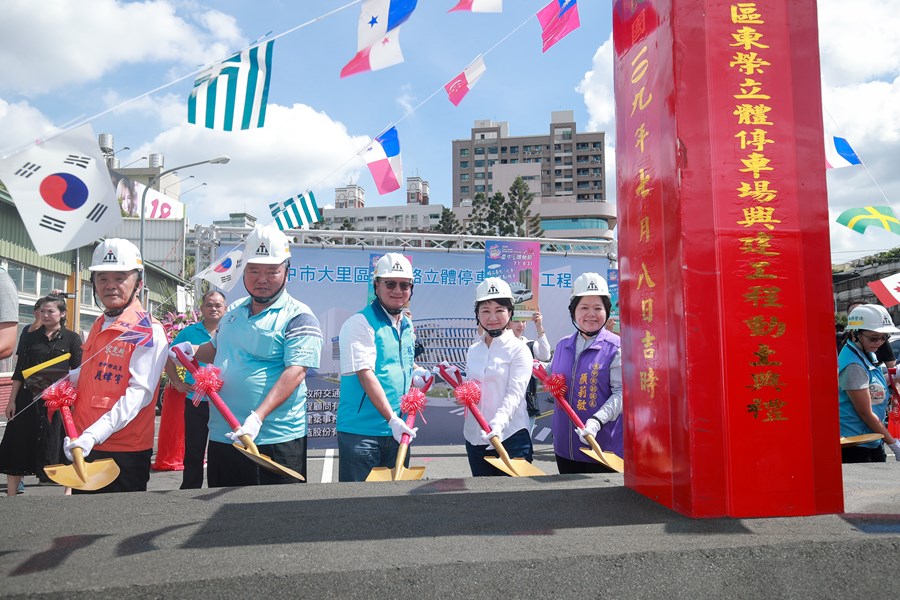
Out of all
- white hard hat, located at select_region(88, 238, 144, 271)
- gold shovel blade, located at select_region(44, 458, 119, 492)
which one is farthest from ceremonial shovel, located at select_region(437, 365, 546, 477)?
white hard hat, located at select_region(88, 238, 144, 271)

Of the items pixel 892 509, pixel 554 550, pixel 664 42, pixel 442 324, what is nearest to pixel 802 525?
pixel 892 509

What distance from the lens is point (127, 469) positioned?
3.14 metres

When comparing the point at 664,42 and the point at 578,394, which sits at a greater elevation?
the point at 664,42

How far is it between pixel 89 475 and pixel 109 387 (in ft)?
1.53

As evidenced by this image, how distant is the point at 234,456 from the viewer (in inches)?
134

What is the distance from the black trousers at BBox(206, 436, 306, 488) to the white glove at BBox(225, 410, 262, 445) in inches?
11.1

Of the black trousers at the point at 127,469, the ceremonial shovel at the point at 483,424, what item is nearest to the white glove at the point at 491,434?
the ceremonial shovel at the point at 483,424

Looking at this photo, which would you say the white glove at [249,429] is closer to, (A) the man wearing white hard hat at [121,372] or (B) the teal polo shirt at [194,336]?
(A) the man wearing white hard hat at [121,372]

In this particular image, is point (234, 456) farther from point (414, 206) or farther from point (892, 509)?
Result: point (414, 206)

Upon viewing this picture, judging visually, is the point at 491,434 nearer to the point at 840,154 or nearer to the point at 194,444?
the point at 194,444

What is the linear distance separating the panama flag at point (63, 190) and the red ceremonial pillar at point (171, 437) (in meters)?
5.10

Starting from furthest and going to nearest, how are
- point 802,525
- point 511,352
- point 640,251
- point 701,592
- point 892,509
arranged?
1. point 511,352
2. point 640,251
3. point 892,509
4. point 802,525
5. point 701,592

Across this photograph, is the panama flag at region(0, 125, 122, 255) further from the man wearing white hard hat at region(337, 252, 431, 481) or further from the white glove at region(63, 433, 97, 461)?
the man wearing white hard hat at region(337, 252, 431, 481)

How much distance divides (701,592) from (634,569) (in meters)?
0.16
